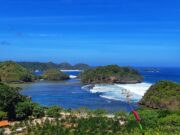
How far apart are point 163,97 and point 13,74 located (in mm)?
63746

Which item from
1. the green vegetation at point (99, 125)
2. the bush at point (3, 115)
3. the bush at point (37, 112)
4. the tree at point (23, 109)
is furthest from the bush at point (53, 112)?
the bush at point (3, 115)

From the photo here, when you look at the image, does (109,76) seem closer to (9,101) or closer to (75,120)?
(9,101)

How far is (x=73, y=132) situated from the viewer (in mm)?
27734

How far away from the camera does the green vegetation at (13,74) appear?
11145 cm

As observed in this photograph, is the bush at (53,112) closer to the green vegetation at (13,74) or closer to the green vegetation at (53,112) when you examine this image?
the green vegetation at (53,112)

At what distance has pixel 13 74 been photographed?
113250 millimetres

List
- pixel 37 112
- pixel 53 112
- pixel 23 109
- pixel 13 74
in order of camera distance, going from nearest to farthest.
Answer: pixel 23 109, pixel 37 112, pixel 53 112, pixel 13 74

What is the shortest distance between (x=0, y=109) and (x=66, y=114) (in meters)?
6.36

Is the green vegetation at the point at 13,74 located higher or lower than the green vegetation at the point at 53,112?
higher

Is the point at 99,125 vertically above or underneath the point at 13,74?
underneath

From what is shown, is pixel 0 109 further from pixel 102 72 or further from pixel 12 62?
pixel 12 62

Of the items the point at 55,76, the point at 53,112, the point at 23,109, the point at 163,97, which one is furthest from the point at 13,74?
the point at 23,109

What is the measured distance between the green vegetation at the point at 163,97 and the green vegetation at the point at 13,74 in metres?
56.5

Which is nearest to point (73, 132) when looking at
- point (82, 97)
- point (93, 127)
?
point (93, 127)
